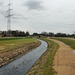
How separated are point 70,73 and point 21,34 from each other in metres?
150

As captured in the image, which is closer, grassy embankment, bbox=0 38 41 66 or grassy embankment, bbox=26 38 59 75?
grassy embankment, bbox=26 38 59 75

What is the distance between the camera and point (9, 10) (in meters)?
61.7

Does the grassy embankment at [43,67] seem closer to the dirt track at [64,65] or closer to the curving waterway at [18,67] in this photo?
the dirt track at [64,65]

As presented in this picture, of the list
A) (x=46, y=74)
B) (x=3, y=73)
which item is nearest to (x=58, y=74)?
(x=46, y=74)

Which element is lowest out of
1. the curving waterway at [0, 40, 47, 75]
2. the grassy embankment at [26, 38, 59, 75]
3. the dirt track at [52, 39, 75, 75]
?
the curving waterway at [0, 40, 47, 75]

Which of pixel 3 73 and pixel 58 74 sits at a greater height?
pixel 58 74

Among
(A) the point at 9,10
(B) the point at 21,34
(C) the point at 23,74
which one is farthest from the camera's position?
(B) the point at 21,34

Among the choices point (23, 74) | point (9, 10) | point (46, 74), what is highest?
point (9, 10)

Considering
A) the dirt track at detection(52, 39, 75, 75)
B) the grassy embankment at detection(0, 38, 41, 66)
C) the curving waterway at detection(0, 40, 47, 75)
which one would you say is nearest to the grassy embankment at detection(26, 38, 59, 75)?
the dirt track at detection(52, 39, 75, 75)

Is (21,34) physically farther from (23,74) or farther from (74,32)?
(23,74)

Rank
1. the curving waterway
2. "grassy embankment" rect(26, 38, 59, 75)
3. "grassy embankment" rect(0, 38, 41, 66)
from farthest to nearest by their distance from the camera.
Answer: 1. "grassy embankment" rect(0, 38, 41, 66)
2. the curving waterway
3. "grassy embankment" rect(26, 38, 59, 75)

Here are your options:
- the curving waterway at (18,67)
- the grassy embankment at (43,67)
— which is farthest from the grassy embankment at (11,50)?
the grassy embankment at (43,67)

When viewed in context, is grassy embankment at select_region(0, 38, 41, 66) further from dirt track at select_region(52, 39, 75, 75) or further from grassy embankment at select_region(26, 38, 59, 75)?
dirt track at select_region(52, 39, 75, 75)

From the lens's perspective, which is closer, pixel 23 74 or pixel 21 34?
pixel 23 74
